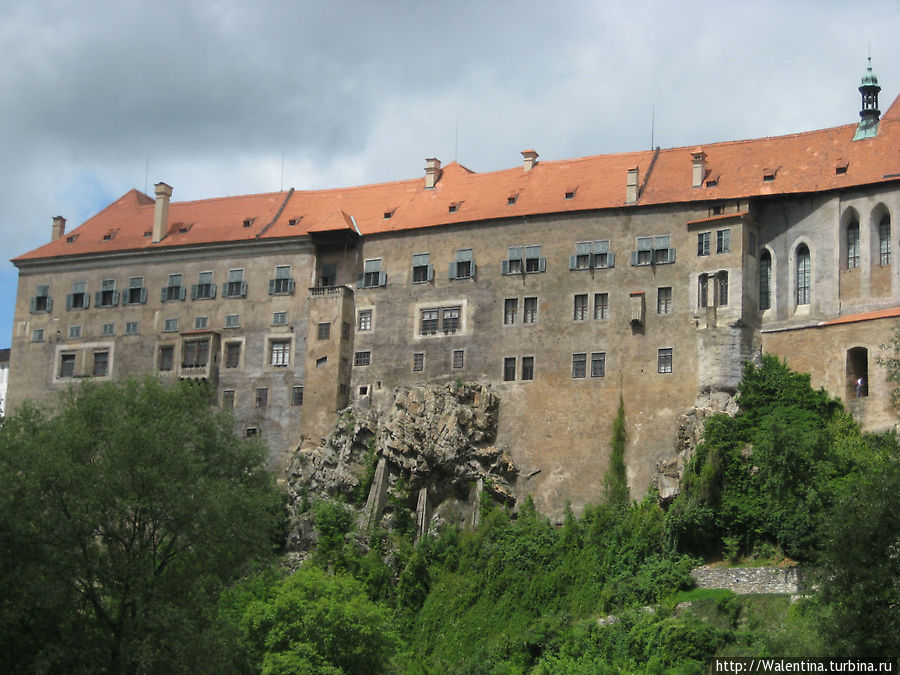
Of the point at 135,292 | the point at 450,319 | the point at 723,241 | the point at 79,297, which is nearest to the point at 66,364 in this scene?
the point at 79,297

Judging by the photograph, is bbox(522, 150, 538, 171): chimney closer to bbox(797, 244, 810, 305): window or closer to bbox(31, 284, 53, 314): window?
bbox(797, 244, 810, 305): window

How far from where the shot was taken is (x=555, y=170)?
78688mm

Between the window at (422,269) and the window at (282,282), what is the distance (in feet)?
22.1

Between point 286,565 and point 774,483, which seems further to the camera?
point 286,565

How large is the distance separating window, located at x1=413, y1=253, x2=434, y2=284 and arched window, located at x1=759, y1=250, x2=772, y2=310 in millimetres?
15464

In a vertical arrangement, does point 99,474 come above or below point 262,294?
below

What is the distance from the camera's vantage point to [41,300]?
85.3 m

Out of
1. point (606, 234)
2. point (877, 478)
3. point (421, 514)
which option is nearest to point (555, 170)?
point (606, 234)

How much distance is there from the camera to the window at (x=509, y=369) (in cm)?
7312

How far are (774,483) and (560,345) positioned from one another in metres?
13.0

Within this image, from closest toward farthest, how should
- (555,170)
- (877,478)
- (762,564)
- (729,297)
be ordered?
(877,478) < (762,564) < (729,297) < (555,170)

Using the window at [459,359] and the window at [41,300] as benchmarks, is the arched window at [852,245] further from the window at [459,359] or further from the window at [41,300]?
the window at [41,300]

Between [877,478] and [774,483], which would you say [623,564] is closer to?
[774,483]

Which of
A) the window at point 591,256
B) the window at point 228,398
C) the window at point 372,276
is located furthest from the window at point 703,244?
the window at point 228,398
